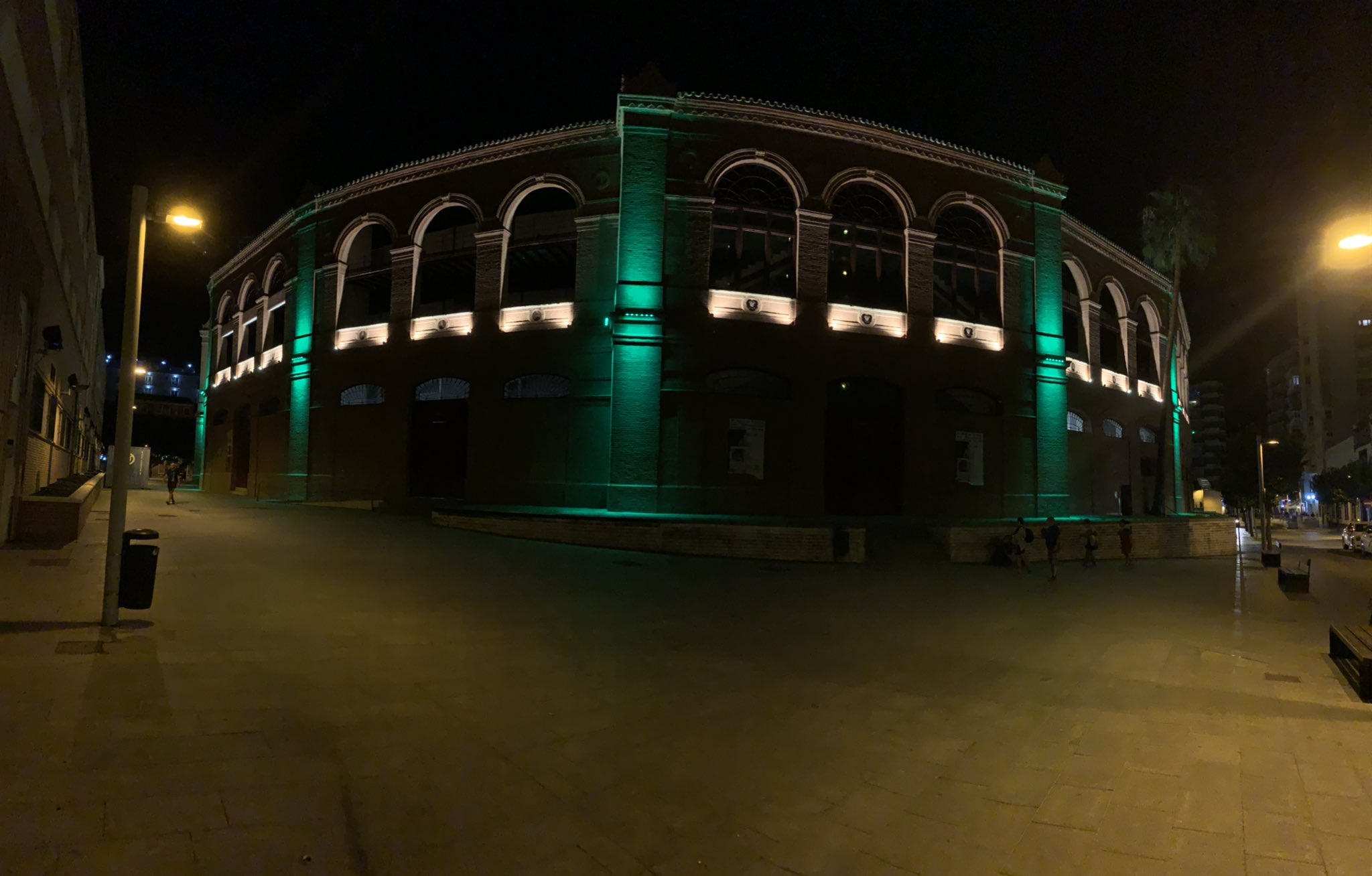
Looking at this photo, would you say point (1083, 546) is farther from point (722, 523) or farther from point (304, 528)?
point (304, 528)

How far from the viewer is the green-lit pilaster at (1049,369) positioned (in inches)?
1037

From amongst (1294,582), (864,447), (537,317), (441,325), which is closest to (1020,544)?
(1294,582)

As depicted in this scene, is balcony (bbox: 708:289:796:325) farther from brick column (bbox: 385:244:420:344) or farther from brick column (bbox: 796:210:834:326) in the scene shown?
brick column (bbox: 385:244:420:344)

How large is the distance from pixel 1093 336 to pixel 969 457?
11.0 m

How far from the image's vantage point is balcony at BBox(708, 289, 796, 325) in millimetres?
22438

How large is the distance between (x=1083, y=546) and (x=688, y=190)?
1640 cm

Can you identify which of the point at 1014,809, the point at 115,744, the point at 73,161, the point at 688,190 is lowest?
the point at 1014,809

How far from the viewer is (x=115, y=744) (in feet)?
15.1

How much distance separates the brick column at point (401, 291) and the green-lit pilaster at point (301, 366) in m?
4.49

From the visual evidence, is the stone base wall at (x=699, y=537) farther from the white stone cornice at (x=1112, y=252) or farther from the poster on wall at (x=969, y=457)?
the white stone cornice at (x=1112, y=252)

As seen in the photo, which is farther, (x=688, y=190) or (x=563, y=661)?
(x=688, y=190)

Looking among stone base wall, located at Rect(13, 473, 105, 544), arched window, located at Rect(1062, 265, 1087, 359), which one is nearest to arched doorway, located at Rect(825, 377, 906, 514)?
arched window, located at Rect(1062, 265, 1087, 359)

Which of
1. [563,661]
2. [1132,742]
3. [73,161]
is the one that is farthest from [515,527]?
[1132,742]

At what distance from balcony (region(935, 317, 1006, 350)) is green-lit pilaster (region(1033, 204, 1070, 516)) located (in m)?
1.82
